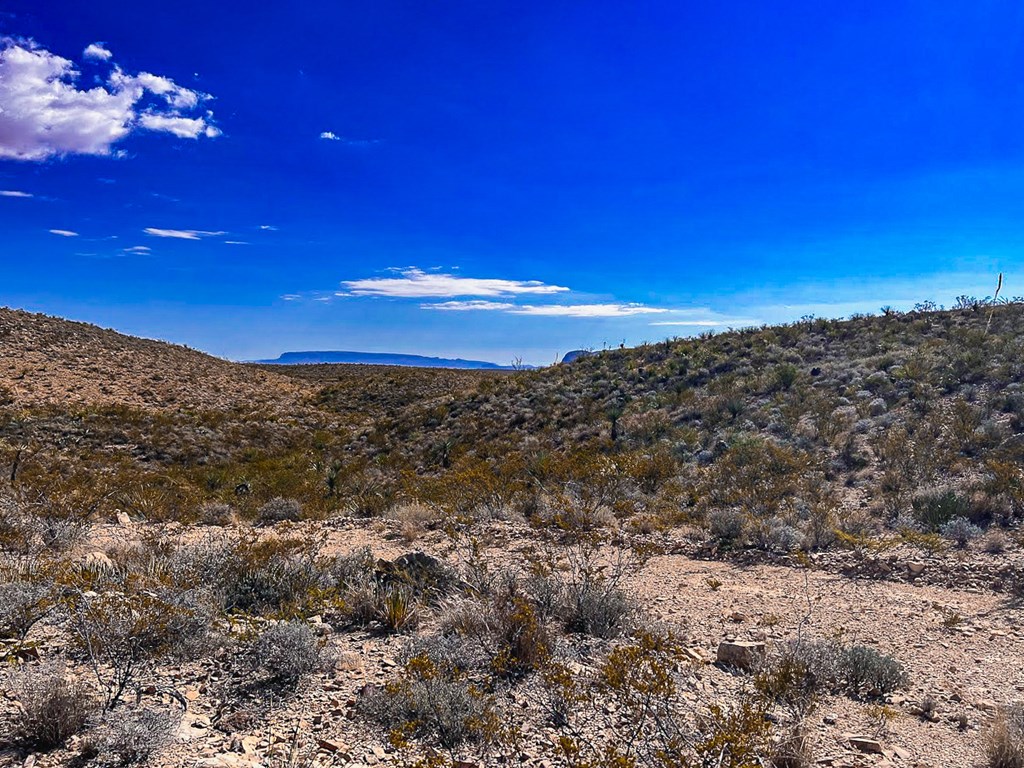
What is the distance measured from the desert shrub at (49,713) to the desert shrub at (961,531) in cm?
951

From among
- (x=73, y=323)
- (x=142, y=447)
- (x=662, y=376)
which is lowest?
(x=142, y=447)

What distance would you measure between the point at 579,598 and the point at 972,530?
610 centimetres

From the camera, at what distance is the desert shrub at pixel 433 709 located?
359cm

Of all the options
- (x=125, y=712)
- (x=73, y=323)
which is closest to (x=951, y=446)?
(x=125, y=712)

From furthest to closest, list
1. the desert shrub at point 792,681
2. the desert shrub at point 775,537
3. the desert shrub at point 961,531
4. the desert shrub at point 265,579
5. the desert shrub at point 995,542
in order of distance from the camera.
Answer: the desert shrub at point 775,537
the desert shrub at point 961,531
the desert shrub at point 995,542
the desert shrub at point 265,579
the desert shrub at point 792,681

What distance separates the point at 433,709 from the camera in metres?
3.72

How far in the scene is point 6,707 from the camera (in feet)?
12.0

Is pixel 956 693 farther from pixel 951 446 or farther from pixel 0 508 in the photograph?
pixel 0 508

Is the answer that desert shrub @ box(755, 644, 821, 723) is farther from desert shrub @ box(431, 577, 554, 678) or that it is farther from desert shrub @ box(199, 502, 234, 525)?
desert shrub @ box(199, 502, 234, 525)

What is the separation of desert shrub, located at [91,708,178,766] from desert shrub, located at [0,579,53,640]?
1.69 meters

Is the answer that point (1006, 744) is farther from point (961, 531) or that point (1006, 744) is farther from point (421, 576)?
point (961, 531)

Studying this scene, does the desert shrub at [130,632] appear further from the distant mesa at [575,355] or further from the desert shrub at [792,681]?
the distant mesa at [575,355]

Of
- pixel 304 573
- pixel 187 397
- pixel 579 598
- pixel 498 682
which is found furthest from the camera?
pixel 187 397

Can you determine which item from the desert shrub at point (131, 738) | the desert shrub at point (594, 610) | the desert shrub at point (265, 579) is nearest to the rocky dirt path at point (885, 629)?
the desert shrub at point (594, 610)
